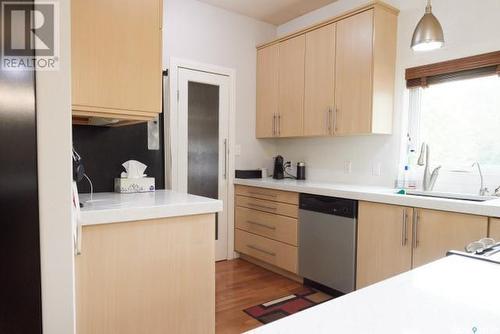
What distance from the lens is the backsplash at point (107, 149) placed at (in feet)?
8.00

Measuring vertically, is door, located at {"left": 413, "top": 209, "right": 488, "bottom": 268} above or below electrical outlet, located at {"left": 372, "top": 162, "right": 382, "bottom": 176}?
below

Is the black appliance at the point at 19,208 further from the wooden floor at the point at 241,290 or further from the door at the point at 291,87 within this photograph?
the door at the point at 291,87

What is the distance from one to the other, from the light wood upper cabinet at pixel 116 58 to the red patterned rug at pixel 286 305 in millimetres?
1608

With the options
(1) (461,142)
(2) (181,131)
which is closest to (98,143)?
(2) (181,131)

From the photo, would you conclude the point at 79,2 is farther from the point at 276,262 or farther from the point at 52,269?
the point at 276,262

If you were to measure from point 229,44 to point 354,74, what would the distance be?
1.51m

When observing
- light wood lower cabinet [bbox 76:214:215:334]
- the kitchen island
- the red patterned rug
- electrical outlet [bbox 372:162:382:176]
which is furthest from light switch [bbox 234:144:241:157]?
light wood lower cabinet [bbox 76:214:215:334]

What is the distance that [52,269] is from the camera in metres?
0.76

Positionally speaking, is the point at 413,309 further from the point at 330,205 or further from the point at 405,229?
the point at 330,205

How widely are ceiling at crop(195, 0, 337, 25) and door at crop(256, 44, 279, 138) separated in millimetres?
379

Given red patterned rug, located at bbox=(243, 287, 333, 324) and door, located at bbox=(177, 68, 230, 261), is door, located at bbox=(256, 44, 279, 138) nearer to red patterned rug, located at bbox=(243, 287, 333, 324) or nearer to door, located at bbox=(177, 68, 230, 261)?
door, located at bbox=(177, 68, 230, 261)

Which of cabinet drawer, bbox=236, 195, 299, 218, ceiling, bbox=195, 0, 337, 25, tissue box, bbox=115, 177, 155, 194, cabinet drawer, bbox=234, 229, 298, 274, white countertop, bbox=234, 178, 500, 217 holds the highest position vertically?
ceiling, bbox=195, 0, 337, 25

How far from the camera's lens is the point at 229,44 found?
12.0 ft

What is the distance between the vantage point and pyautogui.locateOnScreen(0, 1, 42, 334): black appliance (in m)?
0.56
